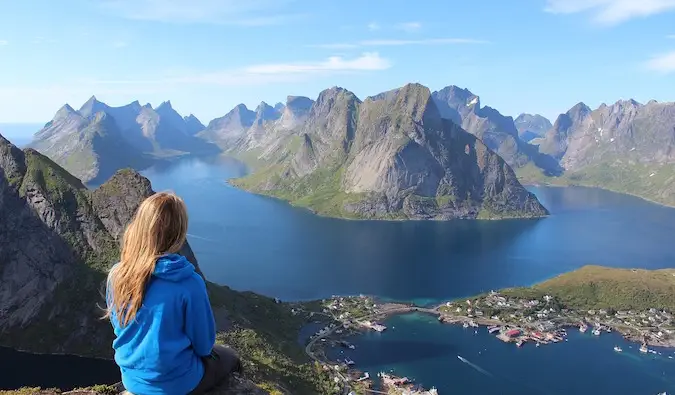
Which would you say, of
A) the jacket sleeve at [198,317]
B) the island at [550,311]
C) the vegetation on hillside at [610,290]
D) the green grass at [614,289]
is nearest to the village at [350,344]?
the island at [550,311]

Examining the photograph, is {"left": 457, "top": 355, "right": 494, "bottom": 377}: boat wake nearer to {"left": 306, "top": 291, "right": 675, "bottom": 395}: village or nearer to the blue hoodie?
Answer: {"left": 306, "top": 291, "right": 675, "bottom": 395}: village

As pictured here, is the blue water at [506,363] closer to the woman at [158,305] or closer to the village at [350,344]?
the village at [350,344]

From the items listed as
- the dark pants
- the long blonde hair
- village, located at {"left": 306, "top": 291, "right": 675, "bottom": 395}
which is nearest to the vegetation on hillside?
village, located at {"left": 306, "top": 291, "right": 675, "bottom": 395}

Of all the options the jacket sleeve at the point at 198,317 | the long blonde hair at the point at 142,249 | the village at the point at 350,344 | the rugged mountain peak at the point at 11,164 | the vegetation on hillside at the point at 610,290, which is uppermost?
the long blonde hair at the point at 142,249

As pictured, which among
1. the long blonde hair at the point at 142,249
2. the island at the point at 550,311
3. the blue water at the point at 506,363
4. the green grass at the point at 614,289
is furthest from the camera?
the green grass at the point at 614,289

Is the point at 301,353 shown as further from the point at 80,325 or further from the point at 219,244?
the point at 219,244

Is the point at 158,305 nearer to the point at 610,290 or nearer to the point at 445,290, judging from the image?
the point at 445,290

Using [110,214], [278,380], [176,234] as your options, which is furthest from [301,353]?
[176,234]
